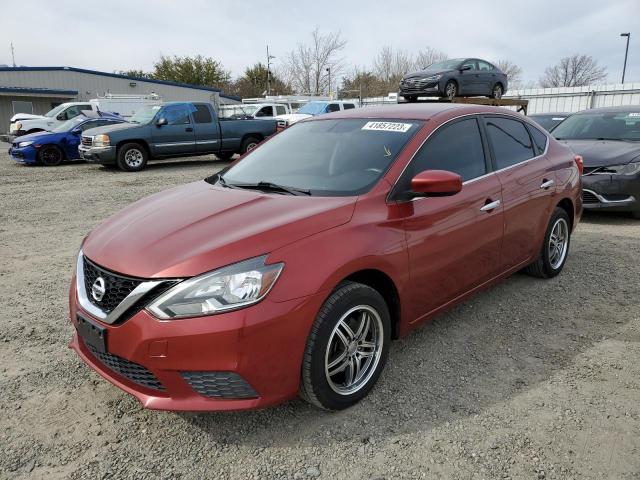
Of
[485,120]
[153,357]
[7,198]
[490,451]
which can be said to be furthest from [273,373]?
[7,198]

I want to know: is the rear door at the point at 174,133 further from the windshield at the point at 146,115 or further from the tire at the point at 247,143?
the tire at the point at 247,143

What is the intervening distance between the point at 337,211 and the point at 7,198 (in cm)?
909

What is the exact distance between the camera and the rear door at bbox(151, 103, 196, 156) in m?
13.5

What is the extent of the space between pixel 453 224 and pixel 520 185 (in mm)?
1076

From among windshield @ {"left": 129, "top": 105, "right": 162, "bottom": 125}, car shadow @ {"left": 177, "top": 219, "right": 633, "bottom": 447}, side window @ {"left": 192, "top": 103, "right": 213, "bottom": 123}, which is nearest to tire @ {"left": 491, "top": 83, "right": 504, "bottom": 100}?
side window @ {"left": 192, "top": 103, "right": 213, "bottom": 123}

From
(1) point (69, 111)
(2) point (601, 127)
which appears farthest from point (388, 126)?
(1) point (69, 111)

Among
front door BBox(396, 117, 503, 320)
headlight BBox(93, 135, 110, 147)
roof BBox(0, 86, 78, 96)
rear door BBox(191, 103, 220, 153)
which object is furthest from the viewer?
roof BBox(0, 86, 78, 96)

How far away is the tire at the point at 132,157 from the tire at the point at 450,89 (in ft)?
27.2

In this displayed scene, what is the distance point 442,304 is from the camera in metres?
3.38

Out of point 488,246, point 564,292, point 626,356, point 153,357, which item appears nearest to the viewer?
point 153,357

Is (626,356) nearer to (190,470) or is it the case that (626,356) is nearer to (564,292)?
(564,292)

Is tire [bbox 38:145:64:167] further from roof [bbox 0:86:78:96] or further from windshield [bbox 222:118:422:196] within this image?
roof [bbox 0:86:78:96]

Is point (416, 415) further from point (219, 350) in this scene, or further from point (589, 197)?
point (589, 197)

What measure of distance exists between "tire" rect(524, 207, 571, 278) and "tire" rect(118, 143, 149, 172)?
36.7 ft
